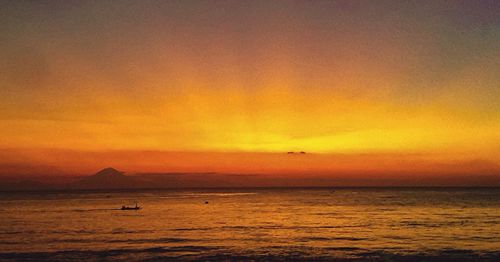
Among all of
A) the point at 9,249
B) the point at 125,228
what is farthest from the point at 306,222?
the point at 9,249

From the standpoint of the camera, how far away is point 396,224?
193ft

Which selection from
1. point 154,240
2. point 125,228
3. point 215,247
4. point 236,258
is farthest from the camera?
point 125,228

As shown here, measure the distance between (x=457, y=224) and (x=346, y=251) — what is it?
26300 mm

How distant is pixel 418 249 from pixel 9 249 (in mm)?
33068

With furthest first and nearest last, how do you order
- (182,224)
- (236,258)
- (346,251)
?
(182,224)
(346,251)
(236,258)

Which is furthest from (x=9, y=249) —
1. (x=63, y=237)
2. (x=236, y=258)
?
(x=236, y=258)

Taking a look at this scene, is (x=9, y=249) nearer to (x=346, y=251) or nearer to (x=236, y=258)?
(x=236, y=258)

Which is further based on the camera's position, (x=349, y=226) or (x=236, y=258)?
(x=349, y=226)

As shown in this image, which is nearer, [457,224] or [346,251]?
[346,251]

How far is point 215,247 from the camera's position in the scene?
41.4m

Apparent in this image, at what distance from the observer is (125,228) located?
57.6m

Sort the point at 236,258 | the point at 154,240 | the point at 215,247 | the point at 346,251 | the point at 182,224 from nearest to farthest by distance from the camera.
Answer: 1. the point at 236,258
2. the point at 346,251
3. the point at 215,247
4. the point at 154,240
5. the point at 182,224

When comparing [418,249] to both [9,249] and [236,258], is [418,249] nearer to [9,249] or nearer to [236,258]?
[236,258]

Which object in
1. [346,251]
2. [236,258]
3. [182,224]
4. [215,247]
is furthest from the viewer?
[182,224]
